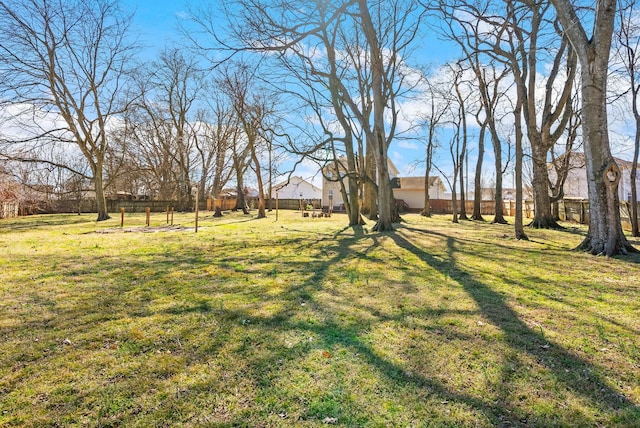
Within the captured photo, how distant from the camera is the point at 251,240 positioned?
30.6 ft

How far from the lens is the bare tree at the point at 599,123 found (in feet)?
21.4

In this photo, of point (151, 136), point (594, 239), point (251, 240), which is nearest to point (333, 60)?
point (251, 240)

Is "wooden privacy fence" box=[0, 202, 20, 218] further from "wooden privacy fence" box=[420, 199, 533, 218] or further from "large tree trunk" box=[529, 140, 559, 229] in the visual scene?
"wooden privacy fence" box=[420, 199, 533, 218]

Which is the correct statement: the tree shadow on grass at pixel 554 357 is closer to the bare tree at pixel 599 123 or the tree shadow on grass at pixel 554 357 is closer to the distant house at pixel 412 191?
the bare tree at pixel 599 123

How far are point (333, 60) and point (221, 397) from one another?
12252mm

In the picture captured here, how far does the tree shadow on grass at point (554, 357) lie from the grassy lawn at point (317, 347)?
0.04 feet

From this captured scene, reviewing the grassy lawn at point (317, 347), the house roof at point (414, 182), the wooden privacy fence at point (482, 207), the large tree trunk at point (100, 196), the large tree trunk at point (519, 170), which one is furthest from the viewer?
the house roof at point (414, 182)

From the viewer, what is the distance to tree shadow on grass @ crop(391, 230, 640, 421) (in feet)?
6.41

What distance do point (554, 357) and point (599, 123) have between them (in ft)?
20.7

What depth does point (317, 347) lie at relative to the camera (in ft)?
8.62

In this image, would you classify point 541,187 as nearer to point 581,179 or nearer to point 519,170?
point 519,170

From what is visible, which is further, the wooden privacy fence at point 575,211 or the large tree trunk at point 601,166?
the wooden privacy fence at point 575,211

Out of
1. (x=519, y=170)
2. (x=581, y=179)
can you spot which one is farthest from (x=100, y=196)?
(x=581, y=179)

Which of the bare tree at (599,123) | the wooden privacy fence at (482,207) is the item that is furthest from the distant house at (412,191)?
the bare tree at (599,123)
